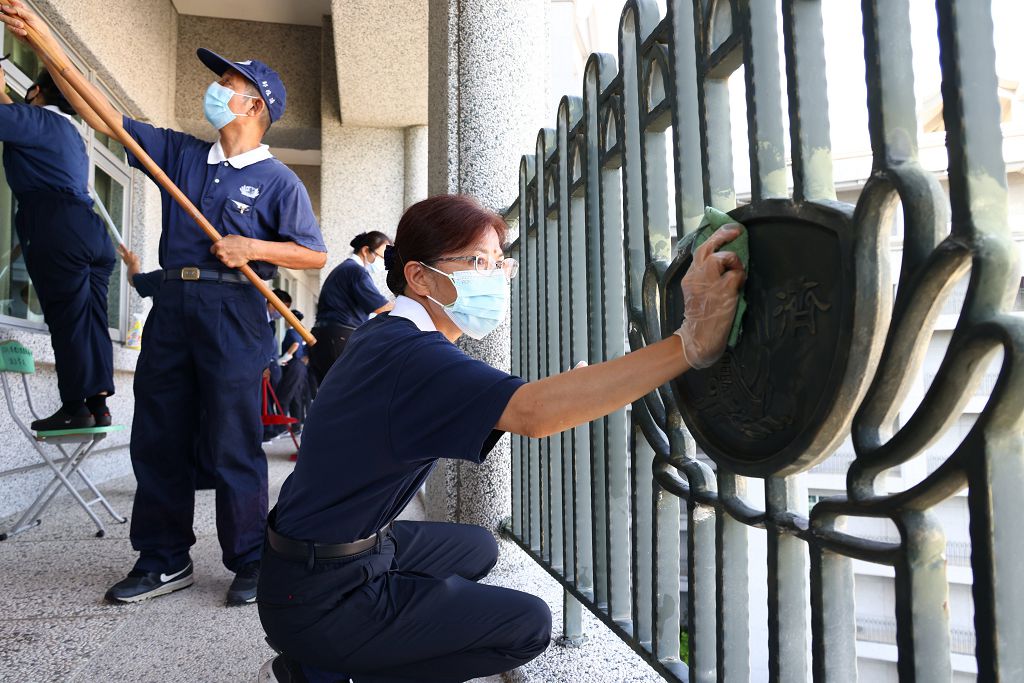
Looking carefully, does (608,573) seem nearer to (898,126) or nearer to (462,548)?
(462,548)

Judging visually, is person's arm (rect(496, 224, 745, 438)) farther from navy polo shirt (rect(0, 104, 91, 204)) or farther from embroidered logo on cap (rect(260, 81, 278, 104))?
navy polo shirt (rect(0, 104, 91, 204))

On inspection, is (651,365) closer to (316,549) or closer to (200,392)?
(316,549)

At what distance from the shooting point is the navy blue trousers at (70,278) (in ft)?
12.3

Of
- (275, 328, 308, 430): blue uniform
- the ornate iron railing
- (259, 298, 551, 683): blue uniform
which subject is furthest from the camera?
(275, 328, 308, 430): blue uniform

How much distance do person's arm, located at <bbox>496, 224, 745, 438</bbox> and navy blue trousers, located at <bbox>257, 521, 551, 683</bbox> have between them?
53 cm

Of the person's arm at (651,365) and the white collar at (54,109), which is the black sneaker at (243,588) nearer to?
the person's arm at (651,365)

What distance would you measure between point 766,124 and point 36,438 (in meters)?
3.80

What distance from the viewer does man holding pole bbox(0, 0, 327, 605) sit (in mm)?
2744

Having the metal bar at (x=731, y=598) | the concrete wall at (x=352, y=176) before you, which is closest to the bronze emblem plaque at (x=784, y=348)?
the metal bar at (x=731, y=598)

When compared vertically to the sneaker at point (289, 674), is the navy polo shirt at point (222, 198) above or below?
above

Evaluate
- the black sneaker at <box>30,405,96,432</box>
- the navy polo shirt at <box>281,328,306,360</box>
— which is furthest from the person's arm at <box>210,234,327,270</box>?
the navy polo shirt at <box>281,328,306,360</box>

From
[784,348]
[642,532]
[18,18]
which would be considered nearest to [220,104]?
[18,18]

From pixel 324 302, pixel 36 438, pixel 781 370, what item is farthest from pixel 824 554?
pixel 324 302

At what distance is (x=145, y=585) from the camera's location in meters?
2.72
